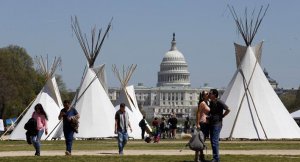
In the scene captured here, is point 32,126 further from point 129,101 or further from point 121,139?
point 129,101

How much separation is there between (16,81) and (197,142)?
247ft

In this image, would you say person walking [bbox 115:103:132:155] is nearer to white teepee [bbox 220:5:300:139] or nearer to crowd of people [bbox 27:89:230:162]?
crowd of people [bbox 27:89:230:162]

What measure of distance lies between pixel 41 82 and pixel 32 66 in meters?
2.63

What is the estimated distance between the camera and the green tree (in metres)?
92.8

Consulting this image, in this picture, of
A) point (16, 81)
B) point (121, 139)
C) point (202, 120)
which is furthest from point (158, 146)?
point (16, 81)

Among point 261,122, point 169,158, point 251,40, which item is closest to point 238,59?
point 251,40

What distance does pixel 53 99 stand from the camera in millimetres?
58188

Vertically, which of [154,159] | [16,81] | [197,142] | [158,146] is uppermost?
[16,81]

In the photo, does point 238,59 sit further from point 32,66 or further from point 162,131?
point 32,66

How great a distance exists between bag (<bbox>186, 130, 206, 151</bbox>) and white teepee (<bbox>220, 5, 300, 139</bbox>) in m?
26.8

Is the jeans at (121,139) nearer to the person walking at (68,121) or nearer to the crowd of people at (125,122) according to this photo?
the crowd of people at (125,122)

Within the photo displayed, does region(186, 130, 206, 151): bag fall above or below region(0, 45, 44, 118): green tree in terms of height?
below

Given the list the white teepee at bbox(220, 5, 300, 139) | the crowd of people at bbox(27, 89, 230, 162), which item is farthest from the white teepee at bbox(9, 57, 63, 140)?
the crowd of people at bbox(27, 89, 230, 162)

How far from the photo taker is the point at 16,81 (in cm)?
9581
